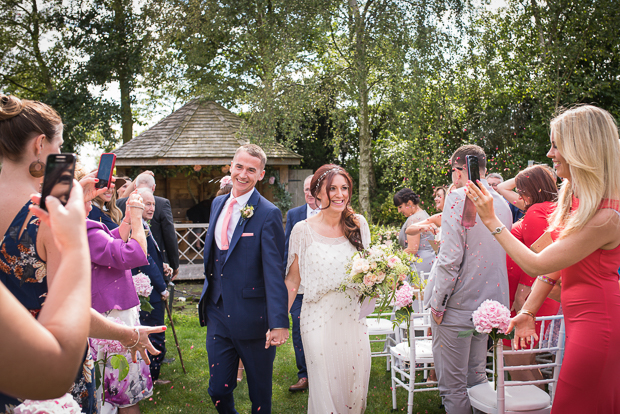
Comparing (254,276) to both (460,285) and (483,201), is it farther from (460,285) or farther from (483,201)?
(483,201)

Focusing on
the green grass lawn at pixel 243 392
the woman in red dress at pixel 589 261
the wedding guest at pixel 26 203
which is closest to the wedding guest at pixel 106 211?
the wedding guest at pixel 26 203

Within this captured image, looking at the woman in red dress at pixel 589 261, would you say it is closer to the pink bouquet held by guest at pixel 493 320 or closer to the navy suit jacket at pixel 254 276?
the pink bouquet held by guest at pixel 493 320

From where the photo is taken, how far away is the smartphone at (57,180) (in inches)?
51.3

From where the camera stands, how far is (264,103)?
12.8 metres

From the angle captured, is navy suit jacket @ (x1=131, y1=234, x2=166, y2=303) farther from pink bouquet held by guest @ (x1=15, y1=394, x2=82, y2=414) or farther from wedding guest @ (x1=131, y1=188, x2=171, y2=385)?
pink bouquet held by guest @ (x1=15, y1=394, x2=82, y2=414)

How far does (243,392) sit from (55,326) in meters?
4.59

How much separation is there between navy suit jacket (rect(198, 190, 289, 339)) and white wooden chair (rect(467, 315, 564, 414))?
1647 mm

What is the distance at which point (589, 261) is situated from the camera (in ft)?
→ 7.79

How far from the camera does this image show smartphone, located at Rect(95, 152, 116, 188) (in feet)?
8.34

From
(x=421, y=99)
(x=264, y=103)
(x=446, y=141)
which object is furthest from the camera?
(x=446, y=141)

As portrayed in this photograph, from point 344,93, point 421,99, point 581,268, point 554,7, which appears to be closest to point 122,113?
point 344,93

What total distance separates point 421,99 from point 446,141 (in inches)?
174

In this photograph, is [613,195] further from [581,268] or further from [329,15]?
[329,15]

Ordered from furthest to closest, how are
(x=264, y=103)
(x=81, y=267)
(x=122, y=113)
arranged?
(x=122, y=113) → (x=264, y=103) → (x=81, y=267)
